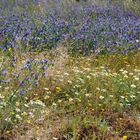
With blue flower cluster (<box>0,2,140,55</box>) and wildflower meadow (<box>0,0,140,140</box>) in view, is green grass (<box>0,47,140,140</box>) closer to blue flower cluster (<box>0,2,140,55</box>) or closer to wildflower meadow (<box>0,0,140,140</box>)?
wildflower meadow (<box>0,0,140,140</box>)

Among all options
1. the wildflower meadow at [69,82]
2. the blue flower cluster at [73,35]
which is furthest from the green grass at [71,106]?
the blue flower cluster at [73,35]

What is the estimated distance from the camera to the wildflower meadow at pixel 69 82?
132 inches

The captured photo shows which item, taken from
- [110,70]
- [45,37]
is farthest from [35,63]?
[45,37]

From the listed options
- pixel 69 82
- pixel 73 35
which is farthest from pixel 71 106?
pixel 73 35

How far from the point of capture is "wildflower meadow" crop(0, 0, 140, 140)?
132 inches

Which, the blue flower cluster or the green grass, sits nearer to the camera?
the green grass

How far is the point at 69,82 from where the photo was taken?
4316mm

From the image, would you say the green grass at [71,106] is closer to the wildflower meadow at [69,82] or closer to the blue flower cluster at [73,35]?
the wildflower meadow at [69,82]

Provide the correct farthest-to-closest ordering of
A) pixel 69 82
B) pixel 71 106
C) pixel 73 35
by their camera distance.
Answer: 1. pixel 73 35
2. pixel 69 82
3. pixel 71 106

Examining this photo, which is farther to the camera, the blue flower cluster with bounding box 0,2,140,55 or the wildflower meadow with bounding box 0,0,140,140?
the blue flower cluster with bounding box 0,2,140,55

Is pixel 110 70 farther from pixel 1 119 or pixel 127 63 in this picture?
pixel 1 119

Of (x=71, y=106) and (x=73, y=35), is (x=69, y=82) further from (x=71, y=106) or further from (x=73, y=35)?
(x=73, y=35)

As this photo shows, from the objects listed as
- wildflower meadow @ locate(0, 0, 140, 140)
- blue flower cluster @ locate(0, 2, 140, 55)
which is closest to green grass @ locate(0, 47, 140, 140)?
wildflower meadow @ locate(0, 0, 140, 140)

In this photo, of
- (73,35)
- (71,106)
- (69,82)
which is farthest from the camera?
(73,35)
